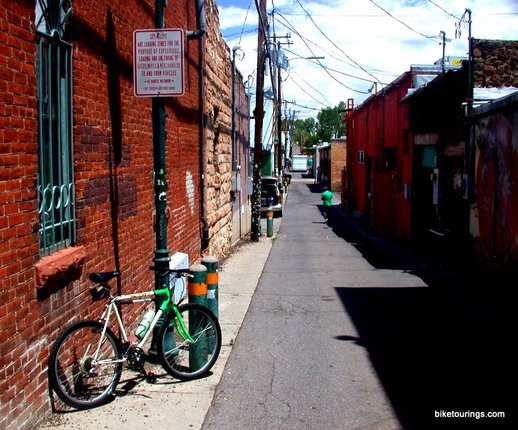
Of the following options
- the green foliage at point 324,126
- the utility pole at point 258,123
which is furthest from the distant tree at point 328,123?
the utility pole at point 258,123

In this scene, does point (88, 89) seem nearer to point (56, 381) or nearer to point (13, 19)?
point (13, 19)

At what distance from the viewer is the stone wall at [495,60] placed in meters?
13.3

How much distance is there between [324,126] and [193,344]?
6091 inches

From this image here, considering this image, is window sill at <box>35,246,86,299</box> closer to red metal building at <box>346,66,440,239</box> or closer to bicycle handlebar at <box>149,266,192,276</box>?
bicycle handlebar at <box>149,266,192,276</box>

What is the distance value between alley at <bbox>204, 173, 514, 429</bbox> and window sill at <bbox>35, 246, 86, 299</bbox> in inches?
65.9

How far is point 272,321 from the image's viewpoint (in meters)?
9.38

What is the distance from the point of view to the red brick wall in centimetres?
456

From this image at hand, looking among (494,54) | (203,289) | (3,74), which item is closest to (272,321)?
(203,289)

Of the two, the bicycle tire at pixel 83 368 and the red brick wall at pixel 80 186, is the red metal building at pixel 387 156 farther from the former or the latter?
the bicycle tire at pixel 83 368

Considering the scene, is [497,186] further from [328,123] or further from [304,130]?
[304,130]

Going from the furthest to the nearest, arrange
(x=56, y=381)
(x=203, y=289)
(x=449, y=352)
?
(x=449, y=352), (x=203, y=289), (x=56, y=381)

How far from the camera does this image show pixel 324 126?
159 metres

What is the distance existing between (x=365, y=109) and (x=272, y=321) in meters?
24.6

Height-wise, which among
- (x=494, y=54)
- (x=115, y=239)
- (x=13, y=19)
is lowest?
(x=115, y=239)
